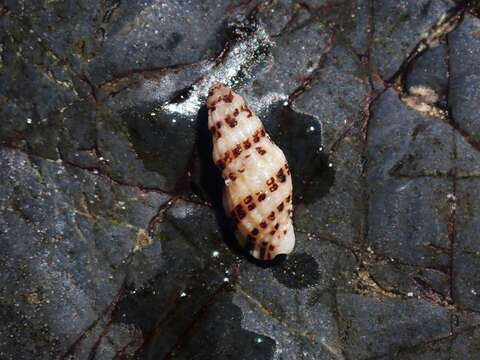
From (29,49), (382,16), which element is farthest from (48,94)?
(382,16)

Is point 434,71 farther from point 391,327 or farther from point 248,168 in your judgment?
point 391,327

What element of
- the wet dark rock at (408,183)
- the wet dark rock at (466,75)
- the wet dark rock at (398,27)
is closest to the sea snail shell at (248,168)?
the wet dark rock at (408,183)

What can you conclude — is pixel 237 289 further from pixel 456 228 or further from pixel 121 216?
pixel 456 228

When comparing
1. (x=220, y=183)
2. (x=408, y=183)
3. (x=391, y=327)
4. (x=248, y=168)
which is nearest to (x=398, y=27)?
(x=408, y=183)

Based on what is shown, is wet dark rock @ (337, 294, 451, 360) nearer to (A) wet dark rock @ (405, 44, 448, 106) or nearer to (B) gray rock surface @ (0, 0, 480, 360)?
(B) gray rock surface @ (0, 0, 480, 360)

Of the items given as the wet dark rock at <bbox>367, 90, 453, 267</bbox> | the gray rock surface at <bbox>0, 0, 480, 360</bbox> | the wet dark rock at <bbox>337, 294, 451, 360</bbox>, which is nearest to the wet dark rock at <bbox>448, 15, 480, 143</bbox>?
the gray rock surface at <bbox>0, 0, 480, 360</bbox>

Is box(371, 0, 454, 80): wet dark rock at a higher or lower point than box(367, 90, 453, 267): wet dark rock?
higher
